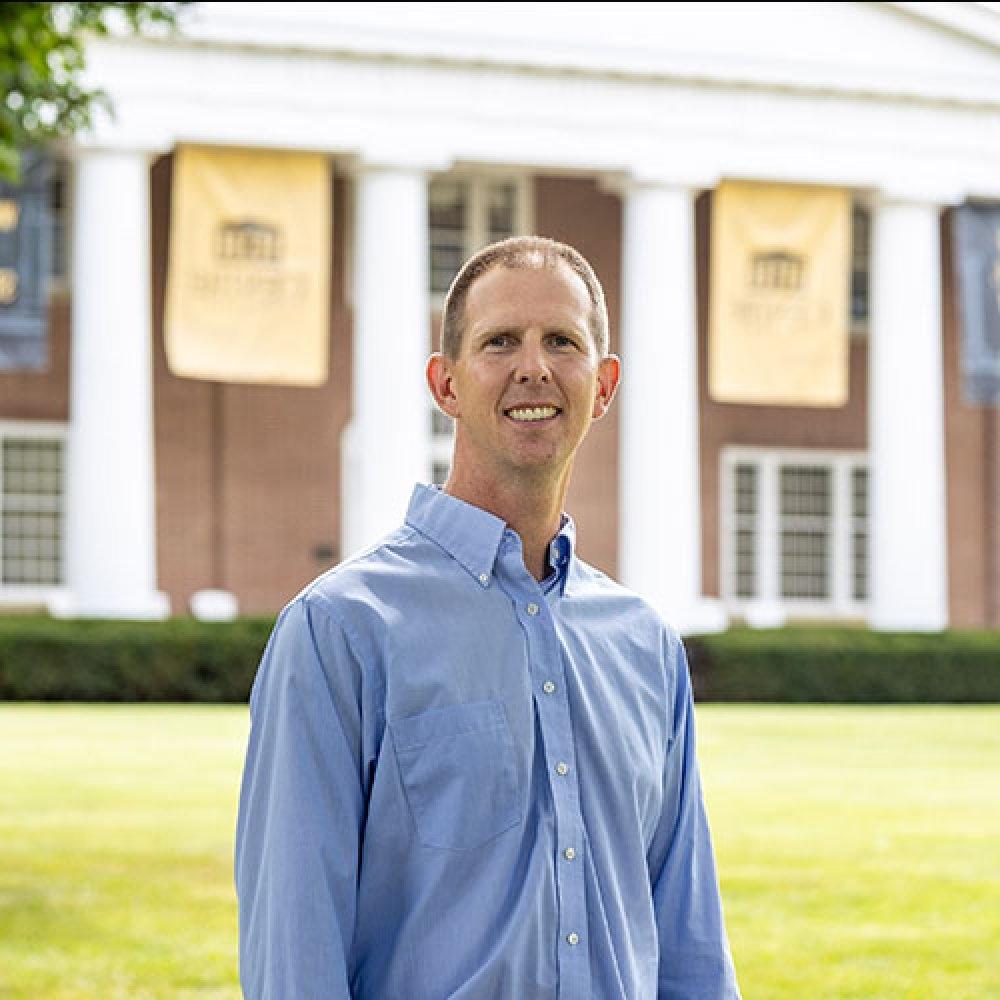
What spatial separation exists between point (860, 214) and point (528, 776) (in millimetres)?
32349

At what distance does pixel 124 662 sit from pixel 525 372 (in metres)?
22.3

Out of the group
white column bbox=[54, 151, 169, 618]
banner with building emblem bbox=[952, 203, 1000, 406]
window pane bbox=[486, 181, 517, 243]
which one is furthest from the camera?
window pane bbox=[486, 181, 517, 243]

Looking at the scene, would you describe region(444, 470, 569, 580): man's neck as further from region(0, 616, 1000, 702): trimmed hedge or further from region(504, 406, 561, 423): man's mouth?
region(0, 616, 1000, 702): trimmed hedge

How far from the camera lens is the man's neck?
323cm

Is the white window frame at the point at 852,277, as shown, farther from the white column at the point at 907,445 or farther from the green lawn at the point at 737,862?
the green lawn at the point at 737,862

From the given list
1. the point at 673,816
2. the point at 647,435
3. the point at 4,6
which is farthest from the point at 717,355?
the point at 673,816

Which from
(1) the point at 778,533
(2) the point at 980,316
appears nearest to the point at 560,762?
(2) the point at 980,316

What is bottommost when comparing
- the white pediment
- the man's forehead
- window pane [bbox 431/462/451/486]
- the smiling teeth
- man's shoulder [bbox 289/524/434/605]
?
man's shoulder [bbox 289/524/434/605]

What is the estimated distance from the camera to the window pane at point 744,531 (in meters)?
33.2

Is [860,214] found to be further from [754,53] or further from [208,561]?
[208,561]

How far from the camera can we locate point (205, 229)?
90.5 feet

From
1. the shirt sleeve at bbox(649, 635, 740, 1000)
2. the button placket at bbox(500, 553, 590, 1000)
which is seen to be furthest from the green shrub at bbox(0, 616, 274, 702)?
the button placket at bbox(500, 553, 590, 1000)

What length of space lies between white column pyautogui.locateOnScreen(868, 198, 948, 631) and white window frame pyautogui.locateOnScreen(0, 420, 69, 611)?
35.9 ft

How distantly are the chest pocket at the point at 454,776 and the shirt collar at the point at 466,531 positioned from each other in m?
0.22
